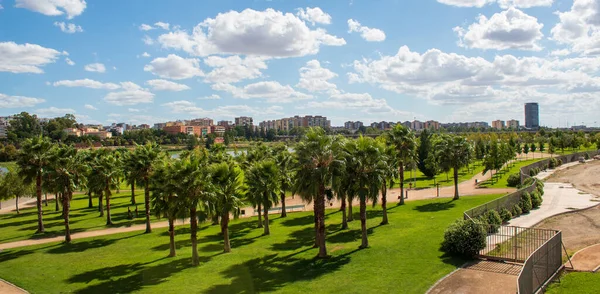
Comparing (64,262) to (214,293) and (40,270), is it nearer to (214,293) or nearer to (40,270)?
(40,270)

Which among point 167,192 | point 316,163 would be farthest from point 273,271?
point 167,192

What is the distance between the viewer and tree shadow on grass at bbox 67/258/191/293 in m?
21.3

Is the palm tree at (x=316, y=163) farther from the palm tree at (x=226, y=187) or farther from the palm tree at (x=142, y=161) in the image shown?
the palm tree at (x=142, y=161)

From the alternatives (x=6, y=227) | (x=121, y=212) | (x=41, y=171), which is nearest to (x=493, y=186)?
(x=121, y=212)

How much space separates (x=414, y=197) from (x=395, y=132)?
471 inches

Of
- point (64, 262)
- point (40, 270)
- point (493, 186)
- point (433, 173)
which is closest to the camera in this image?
point (40, 270)

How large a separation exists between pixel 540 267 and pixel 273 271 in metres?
13.1

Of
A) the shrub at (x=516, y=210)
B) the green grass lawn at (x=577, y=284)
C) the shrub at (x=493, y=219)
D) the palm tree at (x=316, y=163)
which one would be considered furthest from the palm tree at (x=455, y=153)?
the green grass lawn at (x=577, y=284)

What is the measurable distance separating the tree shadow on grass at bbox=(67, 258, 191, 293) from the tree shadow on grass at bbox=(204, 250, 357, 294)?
12.5ft

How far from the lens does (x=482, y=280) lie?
18328 millimetres

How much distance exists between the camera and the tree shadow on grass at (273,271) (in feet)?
65.8

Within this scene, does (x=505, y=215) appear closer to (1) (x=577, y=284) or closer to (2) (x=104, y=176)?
(1) (x=577, y=284)

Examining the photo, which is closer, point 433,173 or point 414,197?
point 414,197

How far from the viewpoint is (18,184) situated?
151ft
